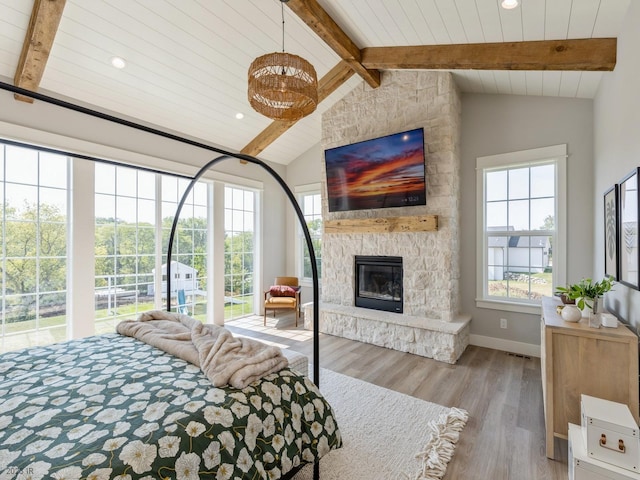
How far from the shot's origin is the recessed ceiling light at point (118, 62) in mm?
3053

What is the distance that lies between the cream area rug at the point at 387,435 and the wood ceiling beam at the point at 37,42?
3.79m

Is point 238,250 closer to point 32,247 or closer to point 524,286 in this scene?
point 32,247

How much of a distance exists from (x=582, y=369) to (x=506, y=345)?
6.39 ft

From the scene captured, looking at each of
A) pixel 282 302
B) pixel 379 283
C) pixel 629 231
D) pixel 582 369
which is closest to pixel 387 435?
pixel 582 369

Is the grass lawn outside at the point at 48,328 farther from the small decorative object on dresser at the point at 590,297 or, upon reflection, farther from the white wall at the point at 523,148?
Result: the small decorative object on dresser at the point at 590,297

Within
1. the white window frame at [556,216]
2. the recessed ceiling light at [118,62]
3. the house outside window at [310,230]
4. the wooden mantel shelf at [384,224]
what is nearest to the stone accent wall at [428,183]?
the wooden mantel shelf at [384,224]

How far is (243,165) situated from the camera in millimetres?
5406

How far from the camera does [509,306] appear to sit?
3707mm

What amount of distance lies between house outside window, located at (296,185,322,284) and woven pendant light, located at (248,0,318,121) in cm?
283

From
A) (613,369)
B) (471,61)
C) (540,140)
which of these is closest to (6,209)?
(471,61)

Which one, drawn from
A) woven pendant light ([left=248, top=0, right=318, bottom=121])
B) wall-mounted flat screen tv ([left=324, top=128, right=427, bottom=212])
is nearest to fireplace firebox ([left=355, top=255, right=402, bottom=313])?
wall-mounted flat screen tv ([left=324, top=128, right=427, bottom=212])

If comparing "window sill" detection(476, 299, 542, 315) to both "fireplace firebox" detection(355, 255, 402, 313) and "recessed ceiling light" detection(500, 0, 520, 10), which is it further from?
"recessed ceiling light" detection(500, 0, 520, 10)

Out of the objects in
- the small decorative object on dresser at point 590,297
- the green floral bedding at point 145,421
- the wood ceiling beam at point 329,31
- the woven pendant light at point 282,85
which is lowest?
the green floral bedding at point 145,421

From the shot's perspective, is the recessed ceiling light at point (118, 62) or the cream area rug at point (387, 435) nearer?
the cream area rug at point (387, 435)
